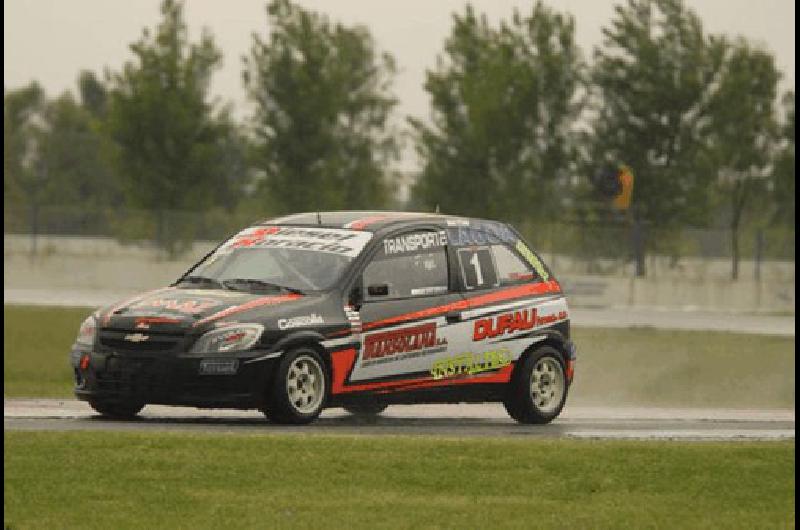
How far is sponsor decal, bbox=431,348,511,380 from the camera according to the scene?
15852mm

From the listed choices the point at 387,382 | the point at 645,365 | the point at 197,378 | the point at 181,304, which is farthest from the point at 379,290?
the point at 645,365

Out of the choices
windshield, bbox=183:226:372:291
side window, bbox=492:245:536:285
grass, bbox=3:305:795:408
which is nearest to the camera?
windshield, bbox=183:226:372:291

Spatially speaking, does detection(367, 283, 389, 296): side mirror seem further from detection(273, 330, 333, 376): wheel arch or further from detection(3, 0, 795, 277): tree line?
detection(3, 0, 795, 277): tree line

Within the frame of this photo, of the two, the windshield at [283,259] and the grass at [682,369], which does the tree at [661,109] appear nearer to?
the grass at [682,369]

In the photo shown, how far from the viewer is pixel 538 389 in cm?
1658

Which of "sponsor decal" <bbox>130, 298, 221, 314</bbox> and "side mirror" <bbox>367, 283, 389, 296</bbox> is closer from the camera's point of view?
"sponsor decal" <bbox>130, 298, 221, 314</bbox>

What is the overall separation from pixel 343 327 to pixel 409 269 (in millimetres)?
1043

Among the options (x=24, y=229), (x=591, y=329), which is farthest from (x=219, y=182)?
(x=591, y=329)

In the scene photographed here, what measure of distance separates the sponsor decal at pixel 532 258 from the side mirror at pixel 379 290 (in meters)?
1.69

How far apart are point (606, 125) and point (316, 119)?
9.18m

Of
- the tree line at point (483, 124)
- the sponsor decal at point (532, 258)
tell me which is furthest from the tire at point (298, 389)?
A: the tree line at point (483, 124)

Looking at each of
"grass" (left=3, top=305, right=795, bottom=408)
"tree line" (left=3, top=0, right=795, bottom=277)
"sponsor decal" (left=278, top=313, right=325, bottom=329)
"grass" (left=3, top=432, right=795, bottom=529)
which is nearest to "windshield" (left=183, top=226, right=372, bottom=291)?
"sponsor decal" (left=278, top=313, right=325, bottom=329)

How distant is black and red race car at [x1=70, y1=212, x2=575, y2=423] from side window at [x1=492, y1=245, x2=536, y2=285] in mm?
11

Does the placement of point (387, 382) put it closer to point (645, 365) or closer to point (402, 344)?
point (402, 344)
